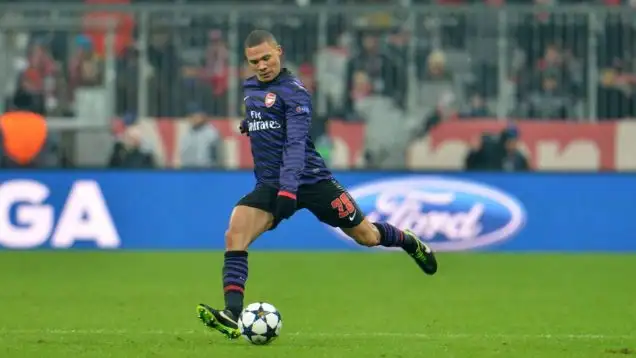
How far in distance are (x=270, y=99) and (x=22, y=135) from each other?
11253mm

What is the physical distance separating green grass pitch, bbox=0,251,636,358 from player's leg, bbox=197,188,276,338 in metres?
0.18

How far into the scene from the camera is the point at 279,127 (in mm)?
9625

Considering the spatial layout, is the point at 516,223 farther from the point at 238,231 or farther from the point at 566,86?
the point at 238,231

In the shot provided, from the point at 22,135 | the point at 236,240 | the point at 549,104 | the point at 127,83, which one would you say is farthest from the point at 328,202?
the point at 549,104

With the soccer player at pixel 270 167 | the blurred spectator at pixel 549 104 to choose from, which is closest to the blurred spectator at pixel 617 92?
the blurred spectator at pixel 549 104

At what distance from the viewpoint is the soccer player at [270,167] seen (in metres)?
9.34

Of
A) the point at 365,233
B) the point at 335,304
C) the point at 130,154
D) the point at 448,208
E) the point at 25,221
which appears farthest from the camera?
the point at 130,154

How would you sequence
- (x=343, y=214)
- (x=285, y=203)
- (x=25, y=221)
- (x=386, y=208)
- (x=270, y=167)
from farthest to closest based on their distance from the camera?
1. (x=386, y=208)
2. (x=25, y=221)
3. (x=343, y=214)
4. (x=270, y=167)
5. (x=285, y=203)

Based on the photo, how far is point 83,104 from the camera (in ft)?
68.4

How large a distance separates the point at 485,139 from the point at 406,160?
4.07ft

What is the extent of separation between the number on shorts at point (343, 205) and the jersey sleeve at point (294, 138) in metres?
0.68

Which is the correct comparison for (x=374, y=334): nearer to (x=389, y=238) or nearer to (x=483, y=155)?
(x=389, y=238)

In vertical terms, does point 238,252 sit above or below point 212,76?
below

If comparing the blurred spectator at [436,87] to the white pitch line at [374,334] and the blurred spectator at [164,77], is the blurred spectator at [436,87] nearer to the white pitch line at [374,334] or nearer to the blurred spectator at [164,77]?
the blurred spectator at [164,77]
